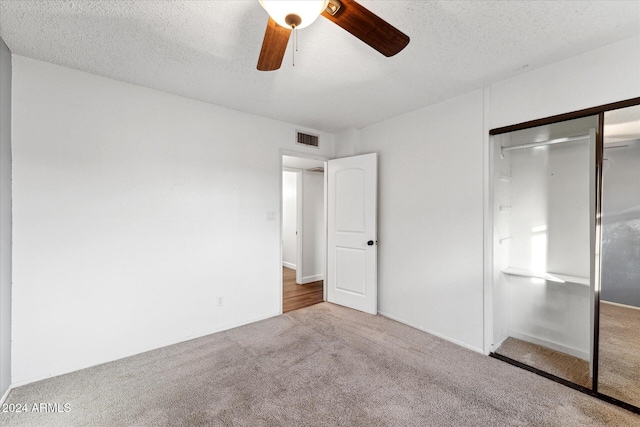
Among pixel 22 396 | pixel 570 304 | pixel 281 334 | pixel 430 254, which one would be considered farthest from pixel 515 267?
pixel 22 396

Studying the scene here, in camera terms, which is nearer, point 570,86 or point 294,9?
point 294,9

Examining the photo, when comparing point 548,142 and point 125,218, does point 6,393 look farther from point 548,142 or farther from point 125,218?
point 548,142

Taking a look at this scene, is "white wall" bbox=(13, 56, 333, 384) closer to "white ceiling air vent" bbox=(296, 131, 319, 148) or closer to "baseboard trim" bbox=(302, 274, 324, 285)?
"white ceiling air vent" bbox=(296, 131, 319, 148)

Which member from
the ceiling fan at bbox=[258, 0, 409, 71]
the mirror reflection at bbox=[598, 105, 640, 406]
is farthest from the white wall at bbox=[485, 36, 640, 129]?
the ceiling fan at bbox=[258, 0, 409, 71]

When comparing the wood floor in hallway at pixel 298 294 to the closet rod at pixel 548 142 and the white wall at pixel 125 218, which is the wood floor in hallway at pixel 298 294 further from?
the closet rod at pixel 548 142

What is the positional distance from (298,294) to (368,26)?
3851mm

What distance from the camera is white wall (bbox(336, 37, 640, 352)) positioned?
208cm

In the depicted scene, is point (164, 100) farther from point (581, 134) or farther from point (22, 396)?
point (581, 134)

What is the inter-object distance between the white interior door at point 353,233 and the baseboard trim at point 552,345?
1.51 metres

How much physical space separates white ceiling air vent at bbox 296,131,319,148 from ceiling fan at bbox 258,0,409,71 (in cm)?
211

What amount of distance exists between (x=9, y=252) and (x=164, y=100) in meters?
1.74

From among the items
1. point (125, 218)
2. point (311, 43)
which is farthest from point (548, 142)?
point (125, 218)

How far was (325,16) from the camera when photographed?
49.8 inches

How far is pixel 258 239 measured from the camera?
3.37m
